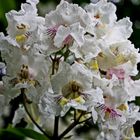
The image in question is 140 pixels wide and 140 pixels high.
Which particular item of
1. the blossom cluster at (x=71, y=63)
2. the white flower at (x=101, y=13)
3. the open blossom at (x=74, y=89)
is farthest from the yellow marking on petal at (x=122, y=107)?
the white flower at (x=101, y=13)

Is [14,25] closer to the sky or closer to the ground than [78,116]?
closer to the sky

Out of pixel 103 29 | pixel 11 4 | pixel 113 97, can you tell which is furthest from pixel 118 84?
pixel 11 4

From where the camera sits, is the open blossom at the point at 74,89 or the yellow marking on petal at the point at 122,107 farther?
the yellow marking on petal at the point at 122,107

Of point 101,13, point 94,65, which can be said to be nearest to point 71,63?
point 94,65

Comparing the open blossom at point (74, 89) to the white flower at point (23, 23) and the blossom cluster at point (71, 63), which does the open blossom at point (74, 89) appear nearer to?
the blossom cluster at point (71, 63)

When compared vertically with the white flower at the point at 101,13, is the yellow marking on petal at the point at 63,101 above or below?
below

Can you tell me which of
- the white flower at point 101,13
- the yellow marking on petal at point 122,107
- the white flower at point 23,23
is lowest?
the yellow marking on petal at point 122,107

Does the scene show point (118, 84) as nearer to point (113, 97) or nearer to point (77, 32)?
point (113, 97)

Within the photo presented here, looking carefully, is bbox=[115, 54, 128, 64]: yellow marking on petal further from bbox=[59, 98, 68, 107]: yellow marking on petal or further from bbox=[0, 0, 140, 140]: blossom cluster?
bbox=[59, 98, 68, 107]: yellow marking on petal

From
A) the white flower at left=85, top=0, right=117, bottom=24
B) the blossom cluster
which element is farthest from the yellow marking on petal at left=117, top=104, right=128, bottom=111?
the white flower at left=85, top=0, right=117, bottom=24
